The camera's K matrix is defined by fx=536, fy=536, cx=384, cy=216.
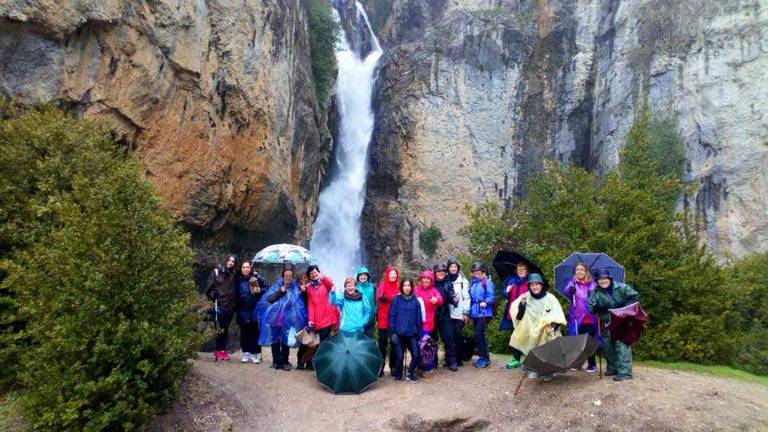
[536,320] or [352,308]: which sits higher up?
[536,320]

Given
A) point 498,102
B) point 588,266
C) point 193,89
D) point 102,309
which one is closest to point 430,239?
point 498,102

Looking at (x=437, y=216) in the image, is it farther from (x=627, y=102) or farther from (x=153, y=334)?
(x=153, y=334)

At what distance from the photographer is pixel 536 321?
8328mm

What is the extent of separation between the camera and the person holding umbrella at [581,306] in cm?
834

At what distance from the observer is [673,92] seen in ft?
86.9

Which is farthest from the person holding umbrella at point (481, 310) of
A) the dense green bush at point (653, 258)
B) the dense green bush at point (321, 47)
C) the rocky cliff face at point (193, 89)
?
the dense green bush at point (321, 47)

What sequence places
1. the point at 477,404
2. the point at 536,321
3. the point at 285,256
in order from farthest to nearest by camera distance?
the point at 285,256, the point at 536,321, the point at 477,404

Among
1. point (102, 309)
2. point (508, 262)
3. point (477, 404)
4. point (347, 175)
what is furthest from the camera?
point (347, 175)

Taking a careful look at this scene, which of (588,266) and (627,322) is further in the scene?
(588,266)

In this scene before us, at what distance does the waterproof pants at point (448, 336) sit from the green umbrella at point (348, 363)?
123cm

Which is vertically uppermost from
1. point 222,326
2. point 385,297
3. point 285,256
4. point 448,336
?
point 285,256

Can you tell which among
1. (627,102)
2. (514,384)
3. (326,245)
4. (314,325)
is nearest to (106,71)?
(314,325)

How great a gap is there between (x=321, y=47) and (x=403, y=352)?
20.5 meters

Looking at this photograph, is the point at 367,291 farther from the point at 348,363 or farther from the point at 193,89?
the point at 193,89
